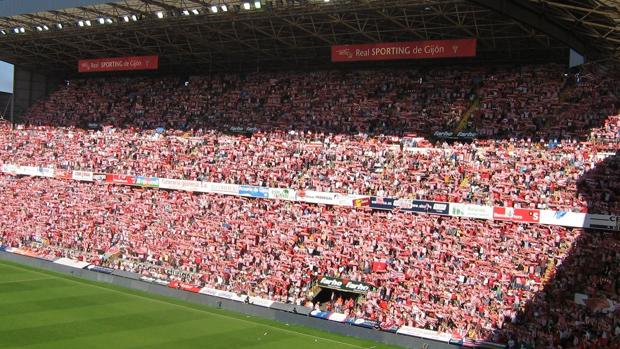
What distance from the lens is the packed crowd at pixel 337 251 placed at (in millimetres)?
28172

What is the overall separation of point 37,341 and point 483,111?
2434 cm

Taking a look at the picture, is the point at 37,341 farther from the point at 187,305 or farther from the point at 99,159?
the point at 99,159

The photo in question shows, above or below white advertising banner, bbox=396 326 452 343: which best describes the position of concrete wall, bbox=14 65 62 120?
above

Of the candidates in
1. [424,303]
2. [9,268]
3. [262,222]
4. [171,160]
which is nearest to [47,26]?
[171,160]

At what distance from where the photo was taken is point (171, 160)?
142 feet

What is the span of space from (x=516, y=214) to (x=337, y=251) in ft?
26.7

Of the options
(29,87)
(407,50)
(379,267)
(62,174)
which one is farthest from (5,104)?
(379,267)

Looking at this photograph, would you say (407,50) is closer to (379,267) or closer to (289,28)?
(289,28)

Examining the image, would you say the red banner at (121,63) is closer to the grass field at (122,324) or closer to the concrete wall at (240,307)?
the concrete wall at (240,307)

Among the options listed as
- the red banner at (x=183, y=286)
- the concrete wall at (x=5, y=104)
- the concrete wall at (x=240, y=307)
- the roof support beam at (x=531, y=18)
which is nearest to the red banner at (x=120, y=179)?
the concrete wall at (x=240, y=307)

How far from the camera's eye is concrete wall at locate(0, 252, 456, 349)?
92.8ft

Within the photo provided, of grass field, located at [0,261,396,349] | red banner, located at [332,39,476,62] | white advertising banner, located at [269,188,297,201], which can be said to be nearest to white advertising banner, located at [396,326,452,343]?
grass field, located at [0,261,396,349]

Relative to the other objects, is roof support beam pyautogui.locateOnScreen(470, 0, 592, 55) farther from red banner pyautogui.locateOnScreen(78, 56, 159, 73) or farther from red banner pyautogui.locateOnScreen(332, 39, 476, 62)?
red banner pyautogui.locateOnScreen(78, 56, 159, 73)

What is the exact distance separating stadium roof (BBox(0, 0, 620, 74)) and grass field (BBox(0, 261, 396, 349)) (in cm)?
1468
